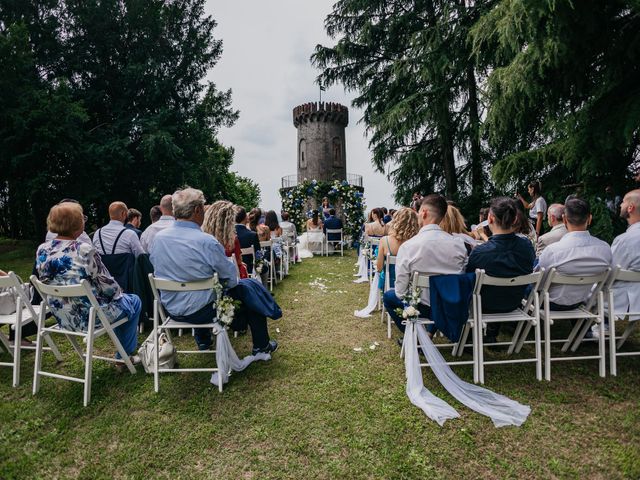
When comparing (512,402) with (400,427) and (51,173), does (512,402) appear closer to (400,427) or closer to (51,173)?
(400,427)

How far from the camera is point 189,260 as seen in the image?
3311 mm

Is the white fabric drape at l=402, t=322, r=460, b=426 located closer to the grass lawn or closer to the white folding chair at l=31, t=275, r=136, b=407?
the grass lawn

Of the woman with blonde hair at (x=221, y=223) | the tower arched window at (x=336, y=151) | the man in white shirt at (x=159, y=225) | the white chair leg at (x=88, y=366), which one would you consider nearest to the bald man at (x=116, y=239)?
the man in white shirt at (x=159, y=225)

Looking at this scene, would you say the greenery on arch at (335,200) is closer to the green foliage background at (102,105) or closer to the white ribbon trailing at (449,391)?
the green foliage background at (102,105)

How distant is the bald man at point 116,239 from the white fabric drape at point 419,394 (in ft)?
10.9

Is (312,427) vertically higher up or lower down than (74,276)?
lower down

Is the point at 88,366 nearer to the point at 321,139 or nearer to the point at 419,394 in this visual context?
the point at 419,394

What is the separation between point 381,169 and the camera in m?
14.9

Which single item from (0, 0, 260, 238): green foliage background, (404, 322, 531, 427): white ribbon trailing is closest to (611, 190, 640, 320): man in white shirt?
(404, 322, 531, 427): white ribbon trailing

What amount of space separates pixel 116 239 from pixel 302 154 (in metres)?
25.9

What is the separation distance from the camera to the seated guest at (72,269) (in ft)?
10.5

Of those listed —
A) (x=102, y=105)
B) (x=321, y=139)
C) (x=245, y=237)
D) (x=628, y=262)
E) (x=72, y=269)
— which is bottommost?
(x=628, y=262)

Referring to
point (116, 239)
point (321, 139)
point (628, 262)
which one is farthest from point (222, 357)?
point (321, 139)

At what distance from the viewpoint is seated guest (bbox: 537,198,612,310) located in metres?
3.48
